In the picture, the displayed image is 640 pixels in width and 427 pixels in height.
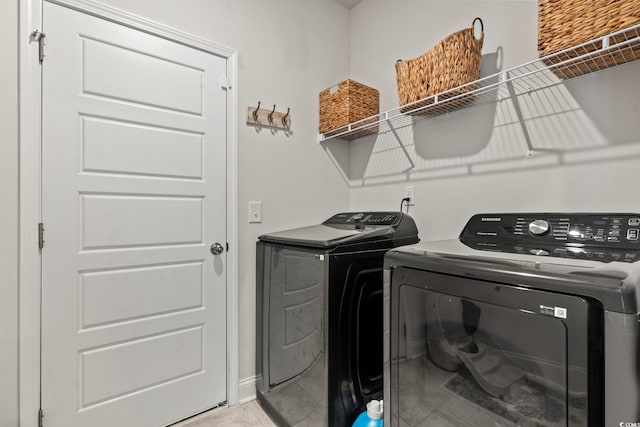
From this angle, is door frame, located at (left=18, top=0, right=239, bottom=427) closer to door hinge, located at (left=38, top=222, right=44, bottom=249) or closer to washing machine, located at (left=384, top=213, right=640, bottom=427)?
door hinge, located at (left=38, top=222, right=44, bottom=249)

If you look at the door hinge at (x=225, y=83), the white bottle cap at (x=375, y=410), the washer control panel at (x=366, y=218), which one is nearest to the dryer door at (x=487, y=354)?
the white bottle cap at (x=375, y=410)

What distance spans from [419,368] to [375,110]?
1.67 metres

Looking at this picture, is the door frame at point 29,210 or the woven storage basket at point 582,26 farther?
the door frame at point 29,210

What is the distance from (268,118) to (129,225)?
1030 millimetres

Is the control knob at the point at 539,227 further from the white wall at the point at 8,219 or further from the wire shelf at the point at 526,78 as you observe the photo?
the white wall at the point at 8,219

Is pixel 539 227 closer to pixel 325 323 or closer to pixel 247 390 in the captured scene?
pixel 325 323

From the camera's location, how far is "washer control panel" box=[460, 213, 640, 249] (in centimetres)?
112

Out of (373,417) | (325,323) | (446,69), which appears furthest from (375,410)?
(446,69)

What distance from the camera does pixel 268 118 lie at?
2.10 metres

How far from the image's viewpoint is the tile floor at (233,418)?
69.2 inches

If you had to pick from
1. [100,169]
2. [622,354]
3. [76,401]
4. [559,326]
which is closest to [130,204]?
[100,169]

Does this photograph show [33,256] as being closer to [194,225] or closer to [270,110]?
[194,225]

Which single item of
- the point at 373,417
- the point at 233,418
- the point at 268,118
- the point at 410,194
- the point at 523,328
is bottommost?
the point at 233,418

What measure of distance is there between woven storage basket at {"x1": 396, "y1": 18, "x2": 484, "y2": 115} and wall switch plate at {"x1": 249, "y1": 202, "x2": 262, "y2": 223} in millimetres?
1061
